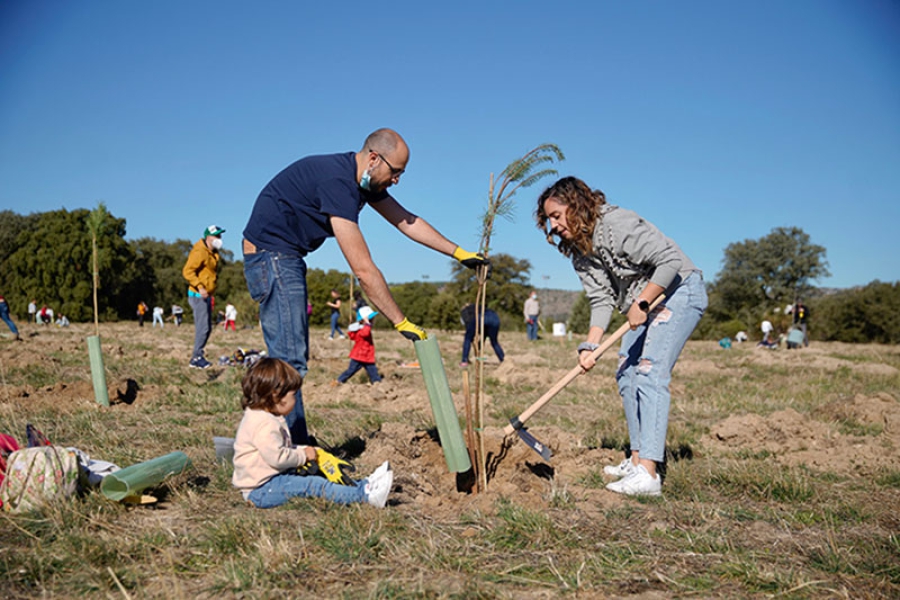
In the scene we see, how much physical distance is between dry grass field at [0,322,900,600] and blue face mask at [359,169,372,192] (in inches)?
63.4

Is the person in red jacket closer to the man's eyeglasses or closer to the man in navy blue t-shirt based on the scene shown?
the man in navy blue t-shirt

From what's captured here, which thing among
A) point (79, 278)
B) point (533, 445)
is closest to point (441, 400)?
point (533, 445)

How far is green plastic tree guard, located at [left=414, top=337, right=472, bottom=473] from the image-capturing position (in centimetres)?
322

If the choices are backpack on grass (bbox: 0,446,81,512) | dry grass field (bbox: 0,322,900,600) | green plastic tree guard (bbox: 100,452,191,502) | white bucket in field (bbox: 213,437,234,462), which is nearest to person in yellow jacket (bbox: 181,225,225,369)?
dry grass field (bbox: 0,322,900,600)

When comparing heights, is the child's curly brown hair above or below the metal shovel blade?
above

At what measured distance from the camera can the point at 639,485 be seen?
3.52 metres

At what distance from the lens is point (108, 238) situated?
131 ft

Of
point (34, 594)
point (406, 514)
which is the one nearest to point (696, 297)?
point (406, 514)

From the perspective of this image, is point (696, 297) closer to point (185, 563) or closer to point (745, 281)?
point (185, 563)

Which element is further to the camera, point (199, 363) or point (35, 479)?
point (199, 363)

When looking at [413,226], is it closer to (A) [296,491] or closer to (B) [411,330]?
(B) [411,330]

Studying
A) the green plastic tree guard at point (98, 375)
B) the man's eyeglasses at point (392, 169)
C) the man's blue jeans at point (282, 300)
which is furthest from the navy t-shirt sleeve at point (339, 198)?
the green plastic tree guard at point (98, 375)

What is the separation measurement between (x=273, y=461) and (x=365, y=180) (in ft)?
4.88

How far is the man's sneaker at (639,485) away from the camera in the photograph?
3510 mm
